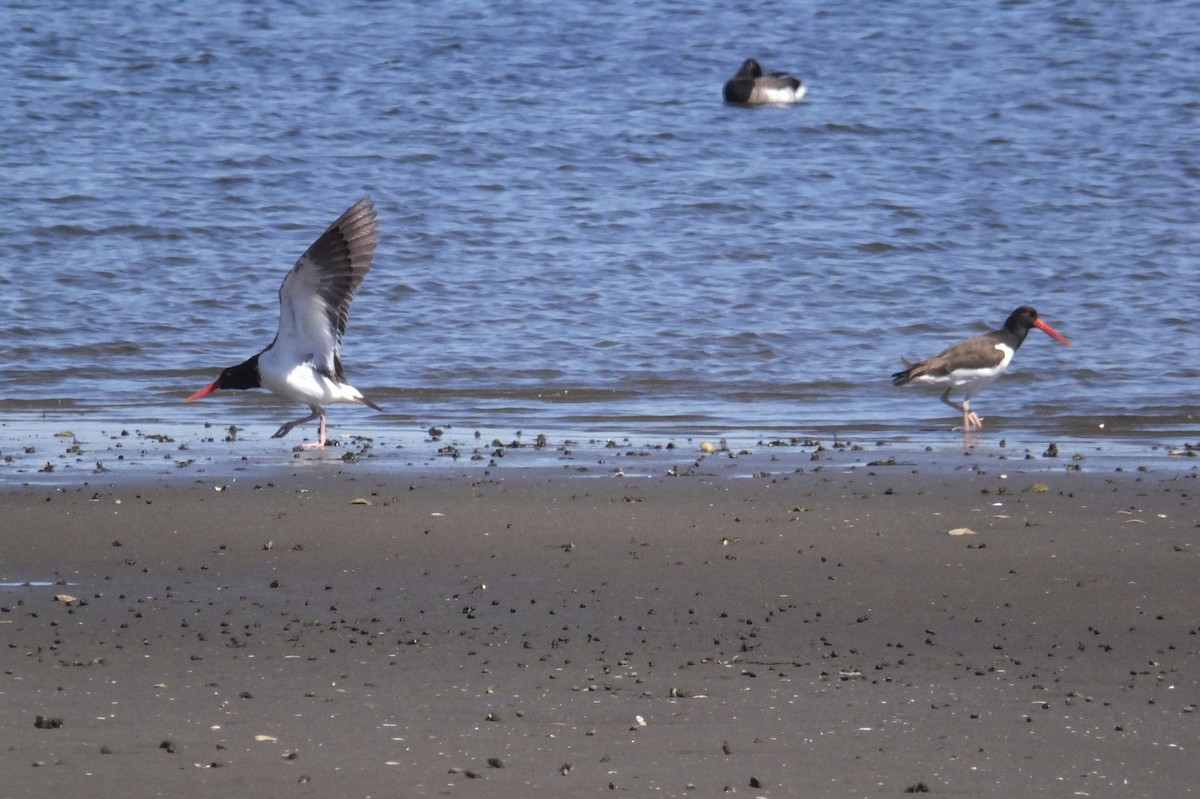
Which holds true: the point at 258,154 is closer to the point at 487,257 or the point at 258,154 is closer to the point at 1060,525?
the point at 487,257

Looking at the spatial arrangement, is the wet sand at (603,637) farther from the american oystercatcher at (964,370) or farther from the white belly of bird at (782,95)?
the white belly of bird at (782,95)

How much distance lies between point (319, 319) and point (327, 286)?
345 millimetres

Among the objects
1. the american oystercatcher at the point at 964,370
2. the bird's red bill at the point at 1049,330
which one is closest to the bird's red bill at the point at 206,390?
the american oystercatcher at the point at 964,370

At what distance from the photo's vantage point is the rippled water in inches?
475

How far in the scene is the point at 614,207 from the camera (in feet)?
60.0

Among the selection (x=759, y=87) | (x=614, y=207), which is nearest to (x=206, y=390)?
(x=614, y=207)

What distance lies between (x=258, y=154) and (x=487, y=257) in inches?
207

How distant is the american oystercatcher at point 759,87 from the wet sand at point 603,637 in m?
15.6

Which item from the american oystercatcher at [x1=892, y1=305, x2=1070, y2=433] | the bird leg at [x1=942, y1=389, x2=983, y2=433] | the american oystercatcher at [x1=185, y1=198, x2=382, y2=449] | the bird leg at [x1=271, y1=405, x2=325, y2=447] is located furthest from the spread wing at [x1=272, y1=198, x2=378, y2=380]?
the bird leg at [x1=942, y1=389, x2=983, y2=433]

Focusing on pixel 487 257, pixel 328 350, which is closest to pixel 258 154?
pixel 487 257

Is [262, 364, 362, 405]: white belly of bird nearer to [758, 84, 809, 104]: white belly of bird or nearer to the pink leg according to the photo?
the pink leg

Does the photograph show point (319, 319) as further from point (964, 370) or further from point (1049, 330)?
point (1049, 330)

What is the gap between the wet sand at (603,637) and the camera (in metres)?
4.23

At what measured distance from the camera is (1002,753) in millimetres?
4320
